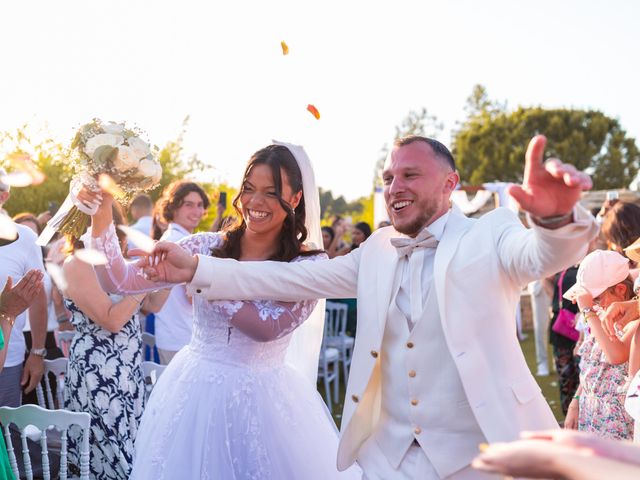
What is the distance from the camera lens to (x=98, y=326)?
4.02m

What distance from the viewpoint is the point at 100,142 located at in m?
2.62

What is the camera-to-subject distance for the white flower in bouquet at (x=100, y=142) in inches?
103

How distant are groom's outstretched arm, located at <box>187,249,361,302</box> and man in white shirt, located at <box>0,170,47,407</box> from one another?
94.7 inches

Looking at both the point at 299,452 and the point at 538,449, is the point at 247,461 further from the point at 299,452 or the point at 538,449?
the point at 538,449

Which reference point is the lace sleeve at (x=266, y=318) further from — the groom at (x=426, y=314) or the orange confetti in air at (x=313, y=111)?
the orange confetti in air at (x=313, y=111)

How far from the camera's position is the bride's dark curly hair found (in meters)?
3.17

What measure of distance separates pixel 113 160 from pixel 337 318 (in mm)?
6056

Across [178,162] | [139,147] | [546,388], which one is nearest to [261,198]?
[139,147]

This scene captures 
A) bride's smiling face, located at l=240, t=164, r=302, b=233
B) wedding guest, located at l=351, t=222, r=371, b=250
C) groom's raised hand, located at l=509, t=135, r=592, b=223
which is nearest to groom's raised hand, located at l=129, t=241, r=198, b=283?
bride's smiling face, located at l=240, t=164, r=302, b=233

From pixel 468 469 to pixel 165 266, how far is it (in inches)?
48.6

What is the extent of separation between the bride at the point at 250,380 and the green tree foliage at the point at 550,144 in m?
41.5

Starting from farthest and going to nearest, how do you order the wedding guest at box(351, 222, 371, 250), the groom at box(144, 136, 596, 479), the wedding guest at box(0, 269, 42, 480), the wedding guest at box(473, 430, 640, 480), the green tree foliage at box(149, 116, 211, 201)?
the green tree foliage at box(149, 116, 211, 201) < the wedding guest at box(351, 222, 371, 250) < the wedding guest at box(0, 269, 42, 480) < the groom at box(144, 136, 596, 479) < the wedding guest at box(473, 430, 640, 480)

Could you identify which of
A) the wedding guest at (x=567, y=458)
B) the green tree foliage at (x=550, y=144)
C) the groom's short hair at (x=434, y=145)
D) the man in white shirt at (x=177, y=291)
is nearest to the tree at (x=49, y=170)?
the man in white shirt at (x=177, y=291)

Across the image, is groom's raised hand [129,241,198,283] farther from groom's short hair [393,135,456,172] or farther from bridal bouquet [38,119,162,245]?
groom's short hair [393,135,456,172]
